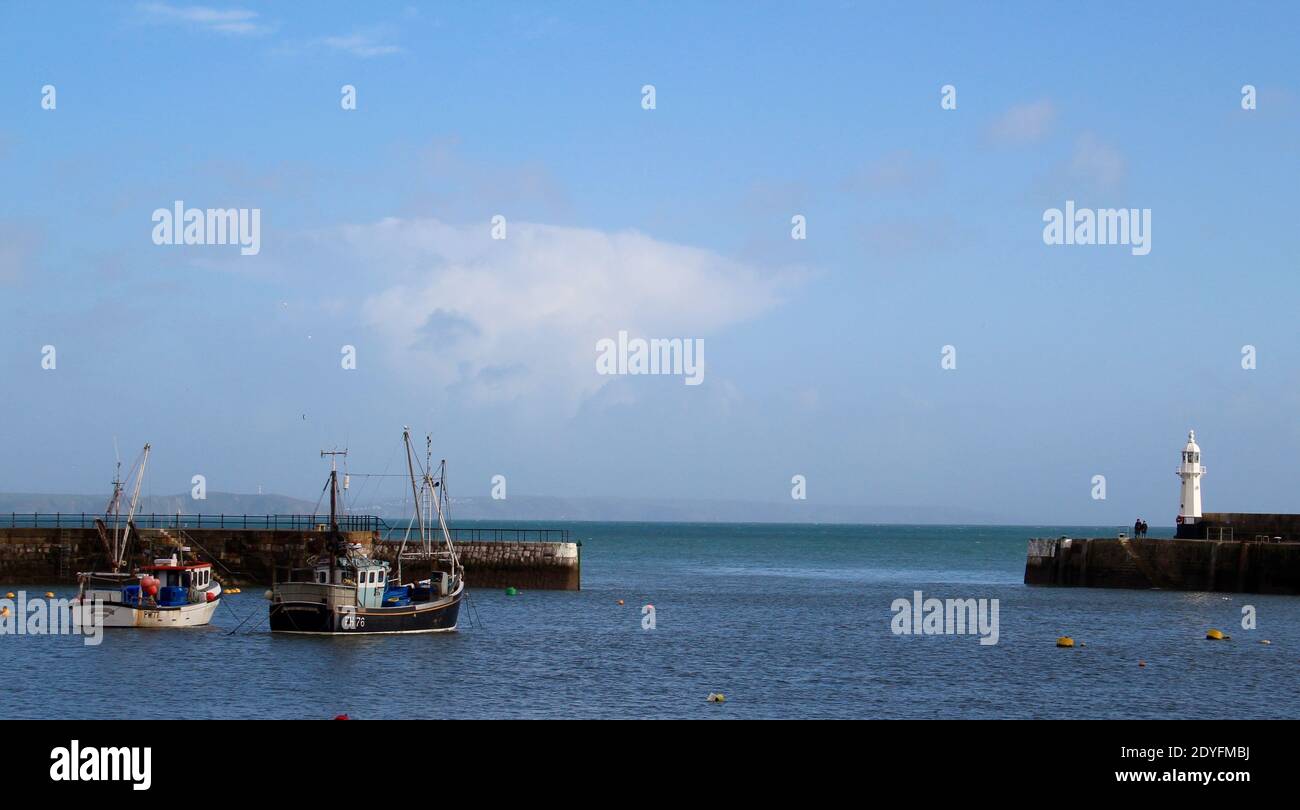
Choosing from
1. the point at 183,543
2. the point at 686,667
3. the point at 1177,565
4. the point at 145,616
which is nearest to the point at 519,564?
the point at 183,543

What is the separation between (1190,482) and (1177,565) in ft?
19.4

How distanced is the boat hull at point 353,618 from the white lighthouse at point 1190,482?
4928cm

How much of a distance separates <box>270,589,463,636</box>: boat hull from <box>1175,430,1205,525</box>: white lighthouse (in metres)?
49.3

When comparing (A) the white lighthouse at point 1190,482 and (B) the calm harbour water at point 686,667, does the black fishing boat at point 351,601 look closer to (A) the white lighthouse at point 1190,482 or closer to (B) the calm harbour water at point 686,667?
(B) the calm harbour water at point 686,667

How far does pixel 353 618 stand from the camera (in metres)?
57.3

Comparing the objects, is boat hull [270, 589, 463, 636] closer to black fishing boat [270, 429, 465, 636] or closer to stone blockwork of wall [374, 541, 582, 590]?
black fishing boat [270, 429, 465, 636]

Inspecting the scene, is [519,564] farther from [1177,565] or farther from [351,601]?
[1177,565]

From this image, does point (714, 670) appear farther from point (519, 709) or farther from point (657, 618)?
point (657, 618)

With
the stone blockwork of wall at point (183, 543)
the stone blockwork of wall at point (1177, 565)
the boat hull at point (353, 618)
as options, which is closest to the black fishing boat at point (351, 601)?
the boat hull at point (353, 618)

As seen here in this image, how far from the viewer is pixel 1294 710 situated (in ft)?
133

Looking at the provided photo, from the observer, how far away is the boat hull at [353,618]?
57.0 meters
